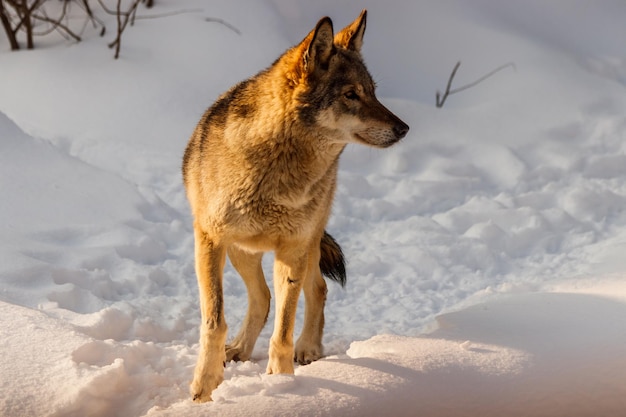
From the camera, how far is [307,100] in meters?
3.82

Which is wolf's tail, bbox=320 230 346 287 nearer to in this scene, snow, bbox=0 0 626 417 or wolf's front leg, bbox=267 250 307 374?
snow, bbox=0 0 626 417

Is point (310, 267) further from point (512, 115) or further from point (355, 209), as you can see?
point (512, 115)

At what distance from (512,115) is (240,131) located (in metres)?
5.62

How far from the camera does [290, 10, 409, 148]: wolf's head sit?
3814mm

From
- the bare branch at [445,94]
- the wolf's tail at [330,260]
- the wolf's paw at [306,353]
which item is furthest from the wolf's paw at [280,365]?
the bare branch at [445,94]

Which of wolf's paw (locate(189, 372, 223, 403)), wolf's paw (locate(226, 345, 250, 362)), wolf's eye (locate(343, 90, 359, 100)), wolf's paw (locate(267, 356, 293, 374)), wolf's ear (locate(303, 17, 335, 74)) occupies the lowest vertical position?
wolf's paw (locate(226, 345, 250, 362))

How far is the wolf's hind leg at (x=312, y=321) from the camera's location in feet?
15.4

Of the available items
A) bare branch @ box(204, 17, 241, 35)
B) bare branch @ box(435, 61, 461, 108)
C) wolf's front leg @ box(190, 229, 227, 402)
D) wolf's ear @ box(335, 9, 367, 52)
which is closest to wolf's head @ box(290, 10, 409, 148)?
wolf's ear @ box(335, 9, 367, 52)

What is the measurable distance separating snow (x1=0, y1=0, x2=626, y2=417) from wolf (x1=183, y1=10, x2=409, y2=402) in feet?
1.19

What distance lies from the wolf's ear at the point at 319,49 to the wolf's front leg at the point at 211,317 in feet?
2.95

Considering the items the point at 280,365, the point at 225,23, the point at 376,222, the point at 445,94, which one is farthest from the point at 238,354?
the point at 225,23

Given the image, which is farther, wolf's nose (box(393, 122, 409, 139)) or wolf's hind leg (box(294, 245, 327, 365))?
wolf's hind leg (box(294, 245, 327, 365))

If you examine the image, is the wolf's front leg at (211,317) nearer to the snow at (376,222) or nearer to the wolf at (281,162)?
the wolf at (281,162)

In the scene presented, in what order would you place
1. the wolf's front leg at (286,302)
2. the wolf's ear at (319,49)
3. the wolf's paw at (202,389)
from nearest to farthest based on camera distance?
the wolf's ear at (319,49) → the wolf's paw at (202,389) → the wolf's front leg at (286,302)
